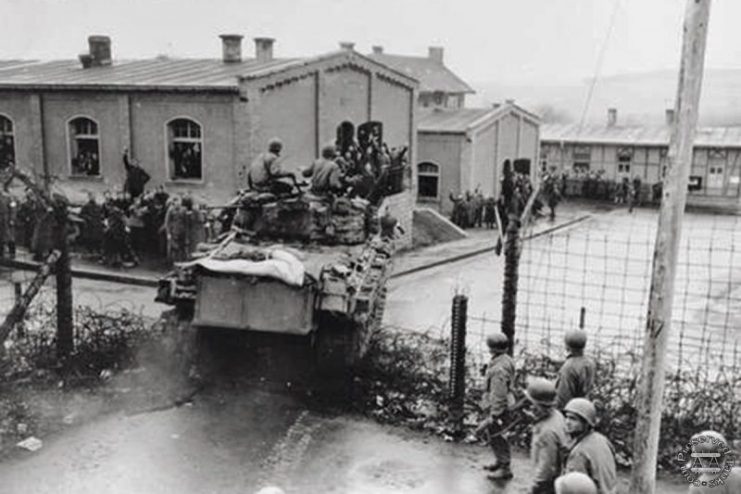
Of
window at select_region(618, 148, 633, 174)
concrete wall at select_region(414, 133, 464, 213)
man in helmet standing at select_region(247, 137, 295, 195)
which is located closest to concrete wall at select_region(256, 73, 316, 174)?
man in helmet standing at select_region(247, 137, 295, 195)

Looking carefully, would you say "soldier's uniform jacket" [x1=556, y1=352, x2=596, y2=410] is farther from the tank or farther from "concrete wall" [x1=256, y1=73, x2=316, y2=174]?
"concrete wall" [x1=256, y1=73, x2=316, y2=174]

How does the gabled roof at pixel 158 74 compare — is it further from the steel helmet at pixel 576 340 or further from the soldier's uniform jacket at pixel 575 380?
the soldier's uniform jacket at pixel 575 380

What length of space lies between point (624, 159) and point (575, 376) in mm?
42246

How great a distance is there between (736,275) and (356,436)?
17.6 metres

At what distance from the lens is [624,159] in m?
→ 48.7

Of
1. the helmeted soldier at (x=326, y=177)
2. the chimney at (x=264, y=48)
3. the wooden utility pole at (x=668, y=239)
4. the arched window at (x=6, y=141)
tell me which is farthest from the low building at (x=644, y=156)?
the wooden utility pole at (x=668, y=239)

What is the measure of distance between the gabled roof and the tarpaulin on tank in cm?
1140

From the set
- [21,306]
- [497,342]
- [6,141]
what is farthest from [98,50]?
[497,342]

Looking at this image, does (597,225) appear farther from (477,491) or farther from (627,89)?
(627,89)

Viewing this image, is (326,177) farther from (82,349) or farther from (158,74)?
(158,74)

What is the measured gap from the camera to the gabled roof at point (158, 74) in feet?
75.1

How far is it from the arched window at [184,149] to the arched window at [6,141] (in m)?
6.07

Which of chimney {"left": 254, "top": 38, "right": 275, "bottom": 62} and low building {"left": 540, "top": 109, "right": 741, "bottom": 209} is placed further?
low building {"left": 540, "top": 109, "right": 741, "bottom": 209}

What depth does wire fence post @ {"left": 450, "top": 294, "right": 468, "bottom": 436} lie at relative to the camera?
1032cm
